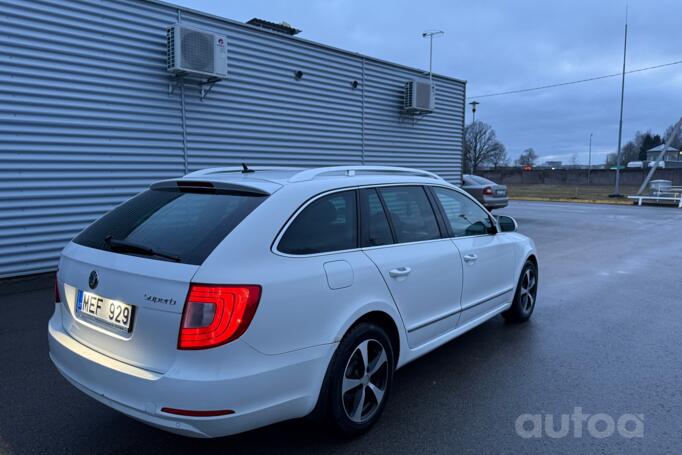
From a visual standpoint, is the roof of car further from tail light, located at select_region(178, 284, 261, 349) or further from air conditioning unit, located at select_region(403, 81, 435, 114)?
air conditioning unit, located at select_region(403, 81, 435, 114)

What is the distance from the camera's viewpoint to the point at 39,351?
420 centimetres

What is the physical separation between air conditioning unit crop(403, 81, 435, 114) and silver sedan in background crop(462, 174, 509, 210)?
3997 mm

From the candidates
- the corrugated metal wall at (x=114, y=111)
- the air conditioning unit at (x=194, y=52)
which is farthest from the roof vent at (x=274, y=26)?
the air conditioning unit at (x=194, y=52)

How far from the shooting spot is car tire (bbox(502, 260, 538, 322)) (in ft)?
16.3

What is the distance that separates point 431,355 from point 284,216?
2.30 meters

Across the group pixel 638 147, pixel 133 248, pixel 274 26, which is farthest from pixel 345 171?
pixel 638 147

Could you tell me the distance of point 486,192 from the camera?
1598 cm

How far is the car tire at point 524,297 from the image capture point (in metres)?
4.98

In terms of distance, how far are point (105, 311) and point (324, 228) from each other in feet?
4.19

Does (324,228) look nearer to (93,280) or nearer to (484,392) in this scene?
(93,280)

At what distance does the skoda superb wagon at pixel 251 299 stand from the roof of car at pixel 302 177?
0.02 meters

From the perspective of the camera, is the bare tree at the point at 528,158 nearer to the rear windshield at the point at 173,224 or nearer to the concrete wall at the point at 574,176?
the concrete wall at the point at 574,176

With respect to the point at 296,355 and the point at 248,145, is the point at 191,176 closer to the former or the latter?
the point at 296,355

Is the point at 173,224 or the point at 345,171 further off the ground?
the point at 345,171
